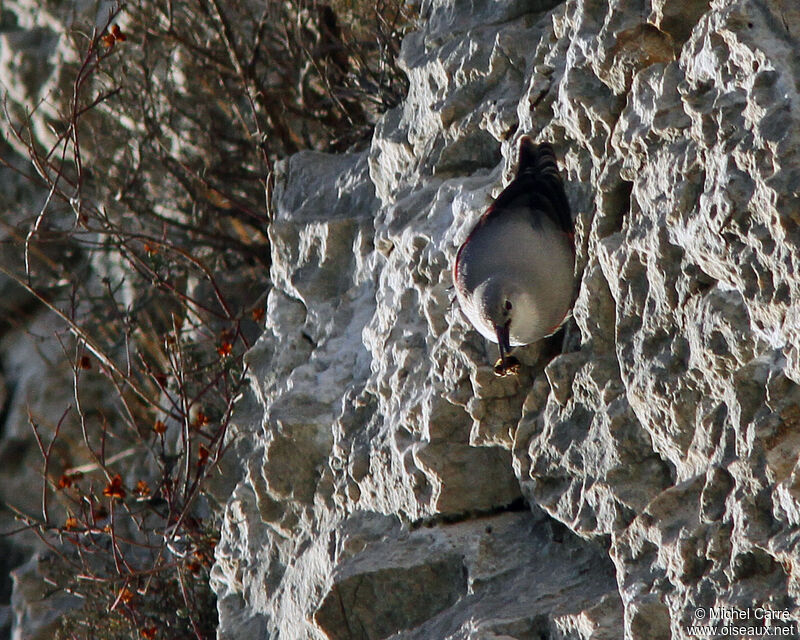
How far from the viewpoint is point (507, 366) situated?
296 centimetres

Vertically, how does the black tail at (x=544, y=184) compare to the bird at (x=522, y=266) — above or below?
above

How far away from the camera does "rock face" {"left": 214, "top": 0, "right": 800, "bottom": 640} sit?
7.39 feet

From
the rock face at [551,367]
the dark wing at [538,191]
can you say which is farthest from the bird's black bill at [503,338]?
the dark wing at [538,191]

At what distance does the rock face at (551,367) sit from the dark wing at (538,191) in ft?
0.34

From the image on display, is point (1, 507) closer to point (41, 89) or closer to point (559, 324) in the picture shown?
point (41, 89)

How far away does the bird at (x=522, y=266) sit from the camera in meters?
2.89

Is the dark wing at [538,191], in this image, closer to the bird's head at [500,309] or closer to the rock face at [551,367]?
the rock face at [551,367]

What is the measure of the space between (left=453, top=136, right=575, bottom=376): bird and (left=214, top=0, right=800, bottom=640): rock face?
0.30ft

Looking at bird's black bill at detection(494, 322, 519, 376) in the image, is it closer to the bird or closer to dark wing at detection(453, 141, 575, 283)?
the bird

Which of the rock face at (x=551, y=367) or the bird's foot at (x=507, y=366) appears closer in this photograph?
the rock face at (x=551, y=367)

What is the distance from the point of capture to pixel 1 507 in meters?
7.74

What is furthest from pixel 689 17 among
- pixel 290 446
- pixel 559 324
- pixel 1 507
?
pixel 1 507

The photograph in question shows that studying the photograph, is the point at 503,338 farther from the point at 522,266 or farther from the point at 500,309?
the point at 522,266

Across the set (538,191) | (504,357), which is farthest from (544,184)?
(504,357)
